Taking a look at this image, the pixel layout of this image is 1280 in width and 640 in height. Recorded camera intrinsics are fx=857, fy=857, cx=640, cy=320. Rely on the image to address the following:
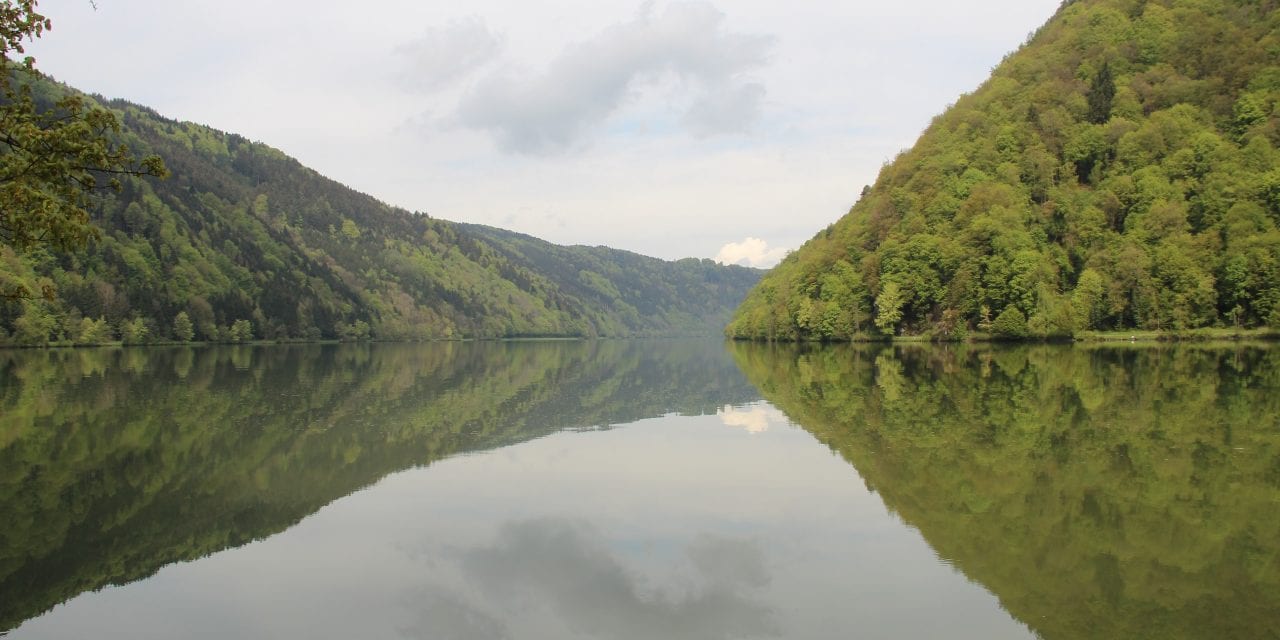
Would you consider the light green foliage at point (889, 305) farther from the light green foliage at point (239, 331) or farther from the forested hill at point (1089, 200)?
the light green foliage at point (239, 331)

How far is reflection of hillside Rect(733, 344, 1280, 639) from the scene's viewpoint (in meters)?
10.4

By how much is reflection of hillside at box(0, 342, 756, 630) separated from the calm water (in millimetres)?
112

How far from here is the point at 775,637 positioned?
9883 mm

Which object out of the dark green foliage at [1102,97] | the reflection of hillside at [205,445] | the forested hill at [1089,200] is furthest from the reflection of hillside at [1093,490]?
the dark green foliage at [1102,97]

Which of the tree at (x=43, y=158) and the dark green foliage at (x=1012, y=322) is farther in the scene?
the dark green foliage at (x=1012, y=322)

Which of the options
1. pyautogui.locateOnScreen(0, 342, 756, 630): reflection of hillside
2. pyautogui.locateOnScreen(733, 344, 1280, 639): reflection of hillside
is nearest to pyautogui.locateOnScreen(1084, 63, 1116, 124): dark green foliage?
pyautogui.locateOnScreen(0, 342, 756, 630): reflection of hillside

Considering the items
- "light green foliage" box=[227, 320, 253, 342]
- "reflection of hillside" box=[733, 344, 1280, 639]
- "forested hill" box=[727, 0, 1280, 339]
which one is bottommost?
"reflection of hillside" box=[733, 344, 1280, 639]

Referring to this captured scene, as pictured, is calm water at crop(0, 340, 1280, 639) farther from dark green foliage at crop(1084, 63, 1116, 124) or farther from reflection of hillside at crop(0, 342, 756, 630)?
dark green foliage at crop(1084, 63, 1116, 124)

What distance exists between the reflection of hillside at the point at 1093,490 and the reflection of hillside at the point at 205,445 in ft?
36.5

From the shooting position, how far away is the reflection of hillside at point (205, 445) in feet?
45.9

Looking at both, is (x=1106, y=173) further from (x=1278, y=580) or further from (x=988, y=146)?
(x=1278, y=580)

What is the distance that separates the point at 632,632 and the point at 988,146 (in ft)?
360

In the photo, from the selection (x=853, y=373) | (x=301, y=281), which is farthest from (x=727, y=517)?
(x=301, y=281)

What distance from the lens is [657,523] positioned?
50.0 ft
